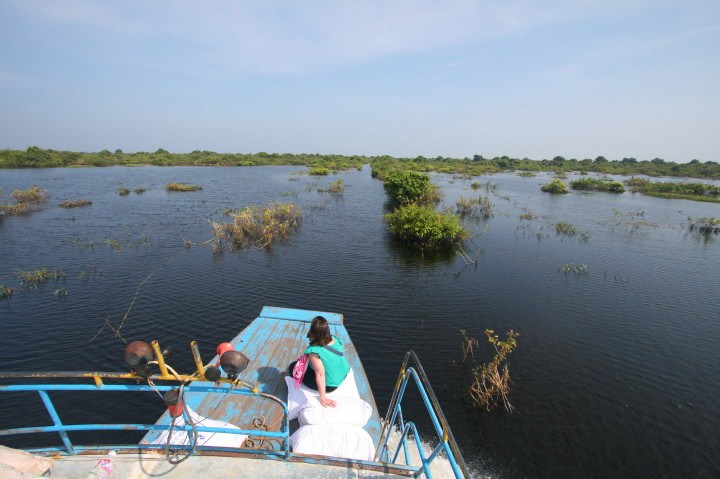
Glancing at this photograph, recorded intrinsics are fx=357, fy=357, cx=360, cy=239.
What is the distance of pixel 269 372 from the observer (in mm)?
8750

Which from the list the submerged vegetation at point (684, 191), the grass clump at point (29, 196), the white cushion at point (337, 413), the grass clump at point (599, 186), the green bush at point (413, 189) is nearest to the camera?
the white cushion at point (337, 413)

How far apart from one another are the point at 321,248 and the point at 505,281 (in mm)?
11887

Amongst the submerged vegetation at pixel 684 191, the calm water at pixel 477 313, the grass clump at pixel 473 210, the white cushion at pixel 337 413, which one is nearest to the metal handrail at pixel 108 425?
the white cushion at pixel 337 413

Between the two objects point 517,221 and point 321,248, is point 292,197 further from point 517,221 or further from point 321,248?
point 517,221

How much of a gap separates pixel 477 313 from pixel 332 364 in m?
11.2

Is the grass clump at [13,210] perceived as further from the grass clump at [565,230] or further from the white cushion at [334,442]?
the grass clump at [565,230]

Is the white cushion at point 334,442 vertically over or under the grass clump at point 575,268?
over

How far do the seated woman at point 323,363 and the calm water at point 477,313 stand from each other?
14.9ft

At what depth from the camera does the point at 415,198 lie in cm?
3934

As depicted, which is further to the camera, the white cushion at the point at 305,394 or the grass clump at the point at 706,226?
the grass clump at the point at 706,226

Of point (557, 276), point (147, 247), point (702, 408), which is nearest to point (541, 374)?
point (702, 408)

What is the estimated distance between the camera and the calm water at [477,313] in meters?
9.80

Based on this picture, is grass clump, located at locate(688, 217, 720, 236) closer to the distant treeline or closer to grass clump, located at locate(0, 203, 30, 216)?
the distant treeline

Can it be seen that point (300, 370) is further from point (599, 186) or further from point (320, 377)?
point (599, 186)
